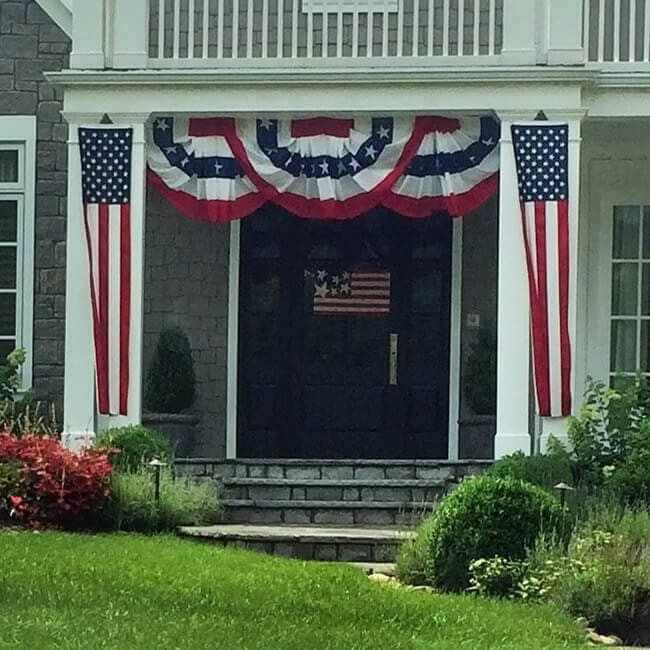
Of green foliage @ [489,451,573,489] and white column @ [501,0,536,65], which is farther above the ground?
white column @ [501,0,536,65]

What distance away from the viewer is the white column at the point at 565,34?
39.5ft

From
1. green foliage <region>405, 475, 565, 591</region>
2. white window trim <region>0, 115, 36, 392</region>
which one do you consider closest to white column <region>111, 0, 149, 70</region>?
white window trim <region>0, 115, 36, 392</region>

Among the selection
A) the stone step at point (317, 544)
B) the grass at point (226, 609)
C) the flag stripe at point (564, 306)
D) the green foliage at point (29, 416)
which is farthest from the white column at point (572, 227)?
the green foliage at point (29, 416)

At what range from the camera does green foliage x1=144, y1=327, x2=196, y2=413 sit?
1408cm

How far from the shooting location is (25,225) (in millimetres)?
13977

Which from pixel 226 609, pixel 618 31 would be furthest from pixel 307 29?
pixel 226 609

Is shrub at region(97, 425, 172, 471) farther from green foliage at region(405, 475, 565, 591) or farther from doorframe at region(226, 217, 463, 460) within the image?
green foliage at region(405, 475, 565, 591)

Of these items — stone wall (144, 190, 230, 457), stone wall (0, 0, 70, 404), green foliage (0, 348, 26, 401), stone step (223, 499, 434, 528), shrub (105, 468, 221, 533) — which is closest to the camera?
shrub (105, 468, 221, 533)

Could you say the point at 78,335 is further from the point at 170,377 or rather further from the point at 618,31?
the point at 618,31

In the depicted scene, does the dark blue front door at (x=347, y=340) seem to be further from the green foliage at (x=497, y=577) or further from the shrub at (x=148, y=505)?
the green foliage at (x=497, y=577)

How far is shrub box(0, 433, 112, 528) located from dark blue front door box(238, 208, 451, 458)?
353 centimetres

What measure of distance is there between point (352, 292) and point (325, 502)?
3.02 m

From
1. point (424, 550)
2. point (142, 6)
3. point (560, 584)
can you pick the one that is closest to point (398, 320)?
point (142, 6)

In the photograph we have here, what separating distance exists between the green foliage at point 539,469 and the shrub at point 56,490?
2.81m
